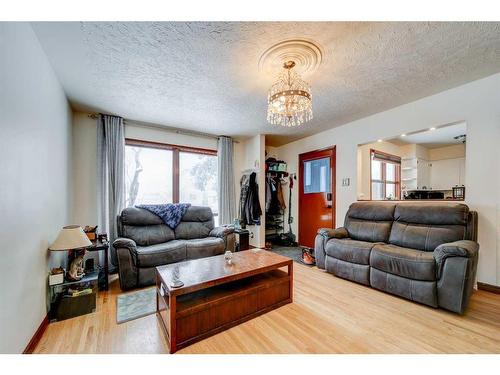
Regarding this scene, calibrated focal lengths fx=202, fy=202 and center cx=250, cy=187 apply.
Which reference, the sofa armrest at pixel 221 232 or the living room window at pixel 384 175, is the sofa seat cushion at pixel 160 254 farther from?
the living room window at pixel 384 175

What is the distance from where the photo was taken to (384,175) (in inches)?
175

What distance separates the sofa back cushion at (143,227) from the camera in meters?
2.82

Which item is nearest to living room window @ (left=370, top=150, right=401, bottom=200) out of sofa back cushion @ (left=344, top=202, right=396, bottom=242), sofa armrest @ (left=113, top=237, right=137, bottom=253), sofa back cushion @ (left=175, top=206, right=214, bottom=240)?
sofa back cushion @ (left=344, top=202, right=396, bottom=242)

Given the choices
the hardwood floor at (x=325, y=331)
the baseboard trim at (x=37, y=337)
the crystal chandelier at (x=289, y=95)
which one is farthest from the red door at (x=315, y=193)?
the baseboard trim at (x=37, y=337)

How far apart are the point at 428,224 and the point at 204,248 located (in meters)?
2.82

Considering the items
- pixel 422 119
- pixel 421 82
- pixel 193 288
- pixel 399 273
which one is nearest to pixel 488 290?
pixel 399 273

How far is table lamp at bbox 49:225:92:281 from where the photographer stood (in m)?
1.85

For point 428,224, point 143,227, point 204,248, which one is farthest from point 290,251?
point 143,227

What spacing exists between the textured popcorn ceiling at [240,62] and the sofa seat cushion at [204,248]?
75.4 inches

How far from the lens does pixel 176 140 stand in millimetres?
3834

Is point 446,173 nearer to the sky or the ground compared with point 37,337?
nearer to the sky

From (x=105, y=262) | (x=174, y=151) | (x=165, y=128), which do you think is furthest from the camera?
(x=174, y=151)

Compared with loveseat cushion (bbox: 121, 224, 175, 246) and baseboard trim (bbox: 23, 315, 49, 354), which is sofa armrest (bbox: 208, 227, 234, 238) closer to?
loveseat cushion (bbox: 121, 224, 175, 246)

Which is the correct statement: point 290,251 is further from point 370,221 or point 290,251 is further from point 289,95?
point 289,95
